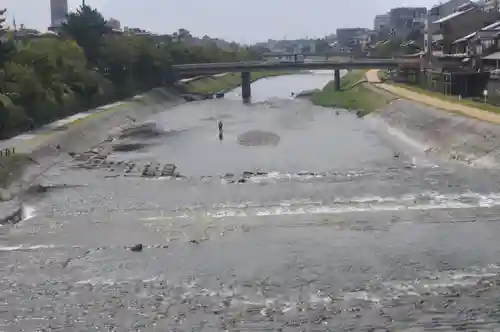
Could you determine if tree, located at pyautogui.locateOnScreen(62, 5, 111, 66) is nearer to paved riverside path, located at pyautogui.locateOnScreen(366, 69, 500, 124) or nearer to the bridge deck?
the bridge deck

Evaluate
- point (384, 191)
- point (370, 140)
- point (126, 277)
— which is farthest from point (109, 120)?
point (126, 277)

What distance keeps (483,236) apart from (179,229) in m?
8.91

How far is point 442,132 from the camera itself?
37.0m

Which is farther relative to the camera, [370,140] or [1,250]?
[370,140]

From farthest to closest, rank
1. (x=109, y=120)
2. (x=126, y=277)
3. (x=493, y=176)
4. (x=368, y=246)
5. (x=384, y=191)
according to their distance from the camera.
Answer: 1. (x=109, y=120)
2. (x=493, y=176)
3. (x=384, y=191)
4. (x=368, y=246)
5. (x=126, y=277)

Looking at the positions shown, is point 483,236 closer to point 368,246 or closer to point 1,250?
point 368,246

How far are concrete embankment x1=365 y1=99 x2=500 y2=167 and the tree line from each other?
70.9ft

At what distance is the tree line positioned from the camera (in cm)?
4025

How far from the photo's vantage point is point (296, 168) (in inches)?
1246

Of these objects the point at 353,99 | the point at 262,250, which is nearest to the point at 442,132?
the point at 262,250

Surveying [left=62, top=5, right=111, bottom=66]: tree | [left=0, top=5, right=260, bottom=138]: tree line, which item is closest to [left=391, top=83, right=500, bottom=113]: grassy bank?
[left=0, top=5, right=260, bottom=138]: tree line

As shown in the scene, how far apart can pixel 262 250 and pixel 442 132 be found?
2103 centimetres

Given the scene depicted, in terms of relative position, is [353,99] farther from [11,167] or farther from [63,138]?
[11,167]

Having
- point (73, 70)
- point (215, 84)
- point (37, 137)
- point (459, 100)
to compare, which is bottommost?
point (37, 137)
